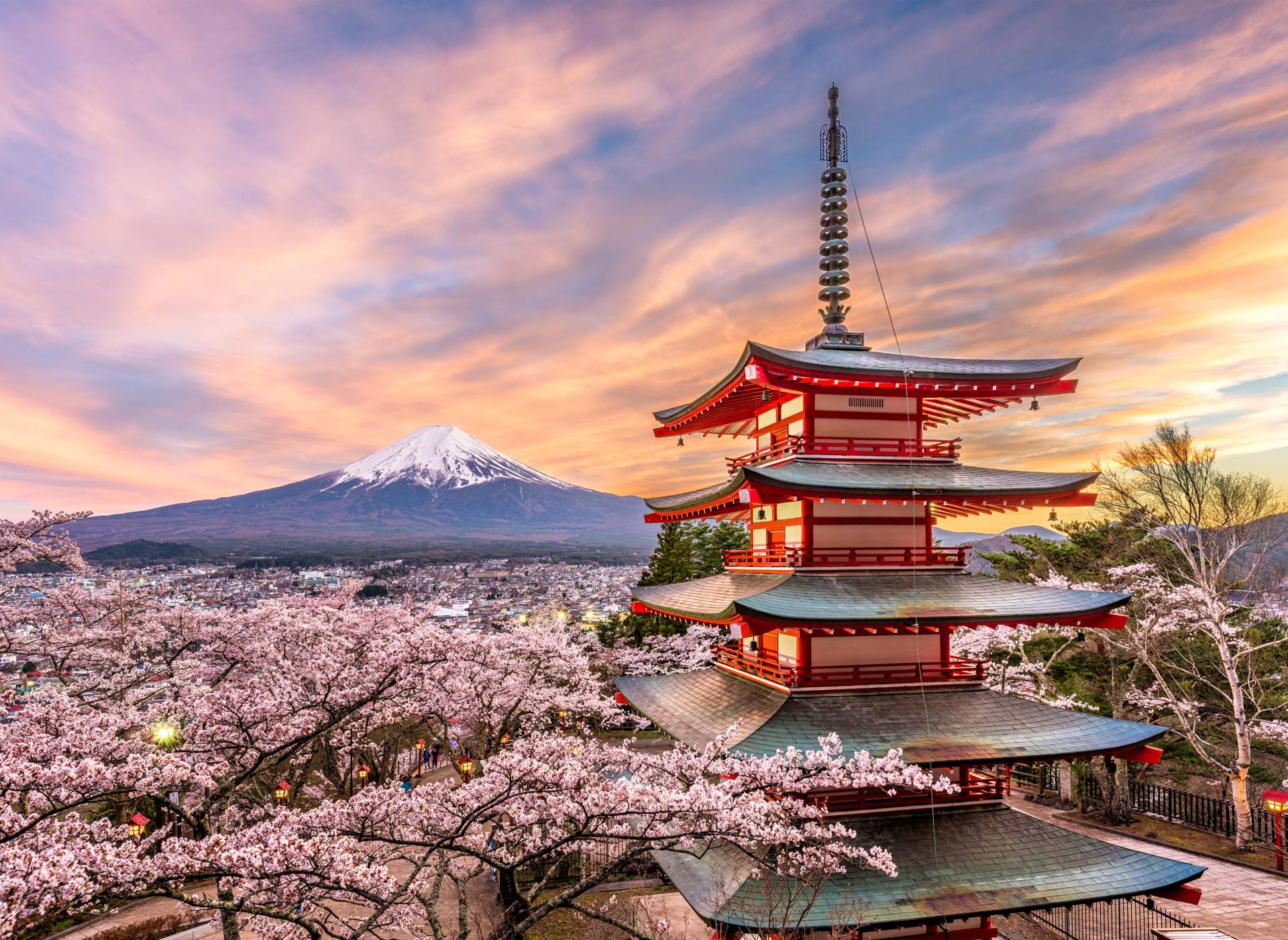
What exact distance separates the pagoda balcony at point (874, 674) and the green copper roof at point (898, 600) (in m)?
1.40

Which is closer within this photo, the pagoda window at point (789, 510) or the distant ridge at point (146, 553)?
the pagoda window at point (789, 510)

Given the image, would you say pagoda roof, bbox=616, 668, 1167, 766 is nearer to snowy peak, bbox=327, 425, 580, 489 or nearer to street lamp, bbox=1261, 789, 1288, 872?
street lamp, bbox=1261, 789, 1288, 872

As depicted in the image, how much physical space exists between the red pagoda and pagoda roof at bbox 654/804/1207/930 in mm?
31

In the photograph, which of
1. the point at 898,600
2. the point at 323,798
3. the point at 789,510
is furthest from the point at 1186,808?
the point at 323,798

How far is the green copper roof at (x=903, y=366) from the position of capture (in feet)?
38.3

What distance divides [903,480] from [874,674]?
3697mm

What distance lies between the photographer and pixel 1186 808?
18906 millimetres

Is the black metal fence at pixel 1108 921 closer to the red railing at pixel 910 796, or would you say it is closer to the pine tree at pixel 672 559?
the red railing at pixel 910 796

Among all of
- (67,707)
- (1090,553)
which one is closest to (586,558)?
(1090,553)

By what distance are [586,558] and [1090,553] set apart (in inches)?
5512

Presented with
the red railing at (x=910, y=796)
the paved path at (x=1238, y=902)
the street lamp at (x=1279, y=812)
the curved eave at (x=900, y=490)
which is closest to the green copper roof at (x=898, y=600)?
the curved eave at (x=900, y=490)

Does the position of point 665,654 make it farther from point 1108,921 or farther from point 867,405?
point 867,405

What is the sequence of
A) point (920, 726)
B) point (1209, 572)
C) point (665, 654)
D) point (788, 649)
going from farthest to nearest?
point (665, 654)
point (1209, 572)
point (788, 649)
point (920, 726)

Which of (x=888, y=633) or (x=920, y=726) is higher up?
(x=888, y=633)
